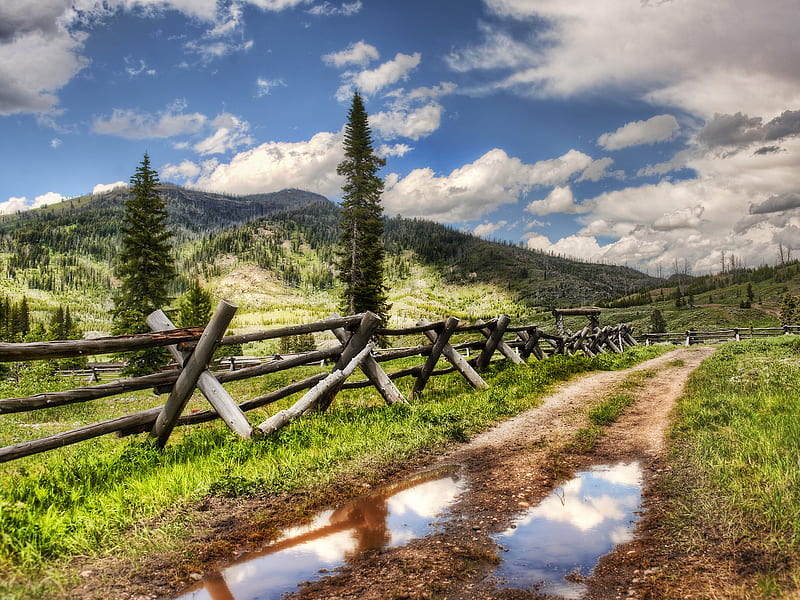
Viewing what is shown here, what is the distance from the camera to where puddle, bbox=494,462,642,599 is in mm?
3260

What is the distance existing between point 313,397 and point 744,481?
557 cm

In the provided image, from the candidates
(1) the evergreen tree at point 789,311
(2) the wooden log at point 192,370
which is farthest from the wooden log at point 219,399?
(1) the evergreen tree at point 789,311

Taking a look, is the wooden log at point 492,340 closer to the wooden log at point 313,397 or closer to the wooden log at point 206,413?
the wooden log at point 313,397

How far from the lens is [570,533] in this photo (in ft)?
13.2

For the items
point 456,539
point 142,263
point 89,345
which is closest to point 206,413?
point 89,345

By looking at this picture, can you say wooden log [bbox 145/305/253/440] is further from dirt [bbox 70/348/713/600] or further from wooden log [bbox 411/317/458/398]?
wooden log [bbox 411/317/458/398]

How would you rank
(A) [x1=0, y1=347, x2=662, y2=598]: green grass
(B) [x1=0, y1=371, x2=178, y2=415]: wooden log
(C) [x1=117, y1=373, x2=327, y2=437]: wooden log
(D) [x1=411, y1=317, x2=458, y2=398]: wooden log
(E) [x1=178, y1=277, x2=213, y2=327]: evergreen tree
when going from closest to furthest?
(A) [x1=0, y1=347, x2=662, y2=598]: green grass, (B) [x1=0, y1=371, x2=178, y2=415]: wooden log, (C) [x1=117, y1=373, x2=327, y2=437]: wooden log, (D) [x1=411, y1=317, x2=458, y2=398]: wooden log, (E) [x1=178, y1=277, x2=213, y2=327]: evergreen tree

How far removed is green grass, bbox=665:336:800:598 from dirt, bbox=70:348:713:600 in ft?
1.02

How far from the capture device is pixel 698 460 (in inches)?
204

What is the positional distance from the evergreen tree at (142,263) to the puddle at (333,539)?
109ft

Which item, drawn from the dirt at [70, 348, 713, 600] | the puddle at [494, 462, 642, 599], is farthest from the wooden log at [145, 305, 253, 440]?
the puddle at [494, 462, 642, 599]

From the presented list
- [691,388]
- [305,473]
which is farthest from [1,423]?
[691,388]

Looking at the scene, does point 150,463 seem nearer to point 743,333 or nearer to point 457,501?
point 457,501

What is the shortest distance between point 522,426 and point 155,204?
36.1 m
